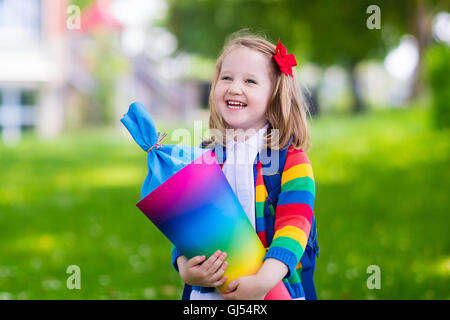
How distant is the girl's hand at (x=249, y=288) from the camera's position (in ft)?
6.59

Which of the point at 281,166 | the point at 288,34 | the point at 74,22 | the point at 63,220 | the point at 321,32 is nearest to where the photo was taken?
the point at 281,166

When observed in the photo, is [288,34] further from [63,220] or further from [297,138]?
[297,138]

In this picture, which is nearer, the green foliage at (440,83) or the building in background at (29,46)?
the green foliage at (440,83)

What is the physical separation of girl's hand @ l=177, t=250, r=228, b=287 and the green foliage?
919cm

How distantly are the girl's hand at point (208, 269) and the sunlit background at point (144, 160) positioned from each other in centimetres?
53

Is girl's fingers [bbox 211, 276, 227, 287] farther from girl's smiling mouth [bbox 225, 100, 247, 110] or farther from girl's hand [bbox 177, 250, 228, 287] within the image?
girl's smiling mouth [bbox 225, 100, 247, 110]

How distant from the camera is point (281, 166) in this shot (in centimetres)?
218

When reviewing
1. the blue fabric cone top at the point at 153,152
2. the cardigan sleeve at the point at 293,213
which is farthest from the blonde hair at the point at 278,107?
the blue fabric cone top at the point at 153,152

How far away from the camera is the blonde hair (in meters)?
2.23

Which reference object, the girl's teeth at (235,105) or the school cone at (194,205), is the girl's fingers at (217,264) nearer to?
the school cone at (194,205)

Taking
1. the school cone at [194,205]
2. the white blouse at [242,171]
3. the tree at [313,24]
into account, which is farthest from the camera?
the tree at [313,24]

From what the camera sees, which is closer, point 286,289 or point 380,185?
point 286,289
